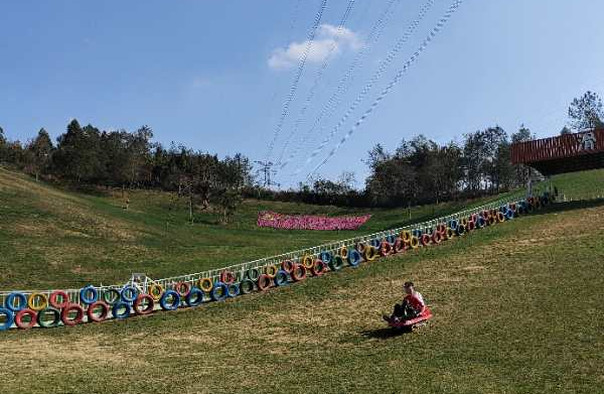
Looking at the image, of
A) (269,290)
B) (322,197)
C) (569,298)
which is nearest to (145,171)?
(322,197)

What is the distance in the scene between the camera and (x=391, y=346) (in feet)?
54.2

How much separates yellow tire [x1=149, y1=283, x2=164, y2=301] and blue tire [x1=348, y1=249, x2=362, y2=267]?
10534 mm

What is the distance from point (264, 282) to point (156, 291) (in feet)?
17.7

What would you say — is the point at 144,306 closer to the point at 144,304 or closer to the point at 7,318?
the point at 144,304

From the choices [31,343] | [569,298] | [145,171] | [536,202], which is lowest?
[31,343]

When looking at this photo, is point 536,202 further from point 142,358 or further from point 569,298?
point 142,358

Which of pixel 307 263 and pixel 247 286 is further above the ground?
pixel 307 263

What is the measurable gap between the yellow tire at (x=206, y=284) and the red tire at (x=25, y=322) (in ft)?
24.7

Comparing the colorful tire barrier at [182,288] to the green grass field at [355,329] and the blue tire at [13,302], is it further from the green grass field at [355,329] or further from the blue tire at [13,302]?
the blue tire at [13,302]

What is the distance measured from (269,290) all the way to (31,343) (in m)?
11.9

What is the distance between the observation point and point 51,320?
81.1ft

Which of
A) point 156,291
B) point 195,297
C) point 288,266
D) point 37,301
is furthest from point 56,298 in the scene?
point 288,266

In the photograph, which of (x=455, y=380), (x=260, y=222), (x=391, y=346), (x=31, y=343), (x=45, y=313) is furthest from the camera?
(x=260, y=222)

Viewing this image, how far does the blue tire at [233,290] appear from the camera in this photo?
2875cm
